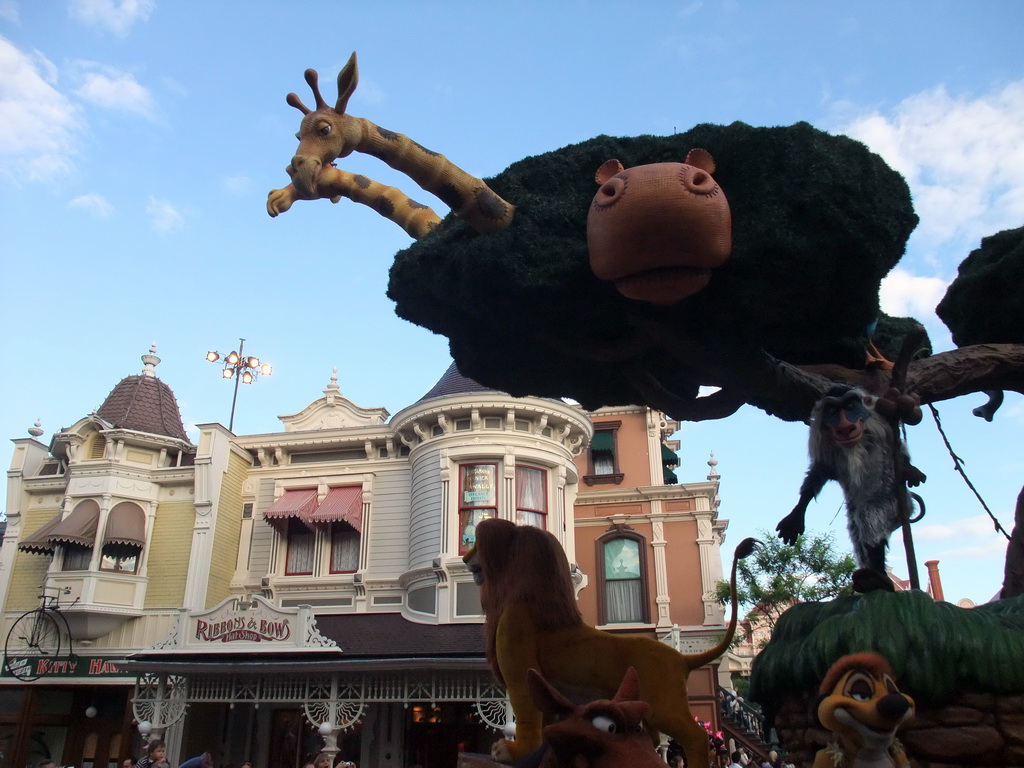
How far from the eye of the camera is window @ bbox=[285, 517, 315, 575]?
64.5 feet

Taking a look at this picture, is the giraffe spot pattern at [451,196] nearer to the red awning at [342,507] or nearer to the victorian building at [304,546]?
the victorian building at [304,546]

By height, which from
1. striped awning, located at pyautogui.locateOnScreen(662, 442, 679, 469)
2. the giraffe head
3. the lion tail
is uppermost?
striped awning, located at pyautogui.locateOnScreen(662, 442, 679, 469)

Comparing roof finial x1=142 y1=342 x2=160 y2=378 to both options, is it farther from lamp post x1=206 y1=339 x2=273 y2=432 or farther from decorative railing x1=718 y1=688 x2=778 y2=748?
decorative railing x1=718 y1=688 x2=778 y2=748

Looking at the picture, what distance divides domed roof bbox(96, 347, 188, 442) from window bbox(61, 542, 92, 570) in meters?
3.19

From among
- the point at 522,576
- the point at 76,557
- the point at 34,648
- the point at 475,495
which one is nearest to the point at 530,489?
the point at 475,495

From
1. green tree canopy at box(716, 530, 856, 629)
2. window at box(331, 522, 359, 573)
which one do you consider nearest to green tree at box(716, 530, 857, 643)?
green tree canopy at box(716, 530, 856, 629)

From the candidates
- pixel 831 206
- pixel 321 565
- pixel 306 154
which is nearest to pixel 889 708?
pixel 831 206

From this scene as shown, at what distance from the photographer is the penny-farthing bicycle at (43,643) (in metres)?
18.8

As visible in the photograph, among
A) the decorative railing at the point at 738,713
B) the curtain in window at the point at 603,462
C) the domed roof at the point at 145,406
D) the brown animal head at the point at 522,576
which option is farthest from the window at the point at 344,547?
the brown animal head at the point at 522,576

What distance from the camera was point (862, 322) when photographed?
5.00 meters

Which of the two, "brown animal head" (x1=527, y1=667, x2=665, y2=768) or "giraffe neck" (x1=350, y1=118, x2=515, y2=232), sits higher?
"giraffe neck" (x1=350, y1=118, x2=515, y2=232)

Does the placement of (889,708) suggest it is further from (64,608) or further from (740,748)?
(64,608)

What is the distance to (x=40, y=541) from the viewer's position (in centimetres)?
1922

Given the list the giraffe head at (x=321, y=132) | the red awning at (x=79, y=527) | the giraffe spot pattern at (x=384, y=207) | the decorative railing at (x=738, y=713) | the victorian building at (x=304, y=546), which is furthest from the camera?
the red awning at (x=79, y=527)
